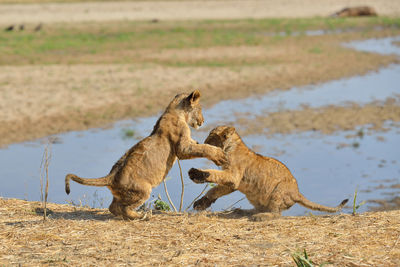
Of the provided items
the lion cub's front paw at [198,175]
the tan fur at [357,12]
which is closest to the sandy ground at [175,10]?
the tan fur at [357,12]

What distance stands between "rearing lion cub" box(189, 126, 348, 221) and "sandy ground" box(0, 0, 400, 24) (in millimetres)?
32217

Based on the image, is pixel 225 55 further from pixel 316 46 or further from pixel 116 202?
pixel 116 202

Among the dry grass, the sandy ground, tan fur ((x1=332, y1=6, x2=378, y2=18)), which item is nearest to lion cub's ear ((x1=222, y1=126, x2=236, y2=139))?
the dry grass

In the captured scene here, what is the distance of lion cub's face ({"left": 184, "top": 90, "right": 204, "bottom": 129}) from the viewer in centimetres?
717

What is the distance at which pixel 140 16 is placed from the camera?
134ft

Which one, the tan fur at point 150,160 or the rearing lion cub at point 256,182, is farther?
the rearing lion cub at point 256,182

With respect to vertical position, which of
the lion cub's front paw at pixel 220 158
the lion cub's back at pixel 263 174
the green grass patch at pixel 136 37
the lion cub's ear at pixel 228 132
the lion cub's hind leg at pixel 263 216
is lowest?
the lion cub's hind leg at pixel 263 216

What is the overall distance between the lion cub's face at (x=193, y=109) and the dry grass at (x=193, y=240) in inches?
42.6

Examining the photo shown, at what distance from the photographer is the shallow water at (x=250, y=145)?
11109 millimetres

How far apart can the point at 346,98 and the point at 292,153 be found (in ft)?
18.8

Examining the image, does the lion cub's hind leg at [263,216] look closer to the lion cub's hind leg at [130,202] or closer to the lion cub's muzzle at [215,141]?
the lion cub's muzzle at [215,141]

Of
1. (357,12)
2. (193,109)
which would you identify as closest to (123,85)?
(193,109)

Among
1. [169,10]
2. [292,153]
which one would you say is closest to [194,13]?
[169,10]

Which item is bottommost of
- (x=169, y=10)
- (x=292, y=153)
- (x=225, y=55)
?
(x=292, y=153)
